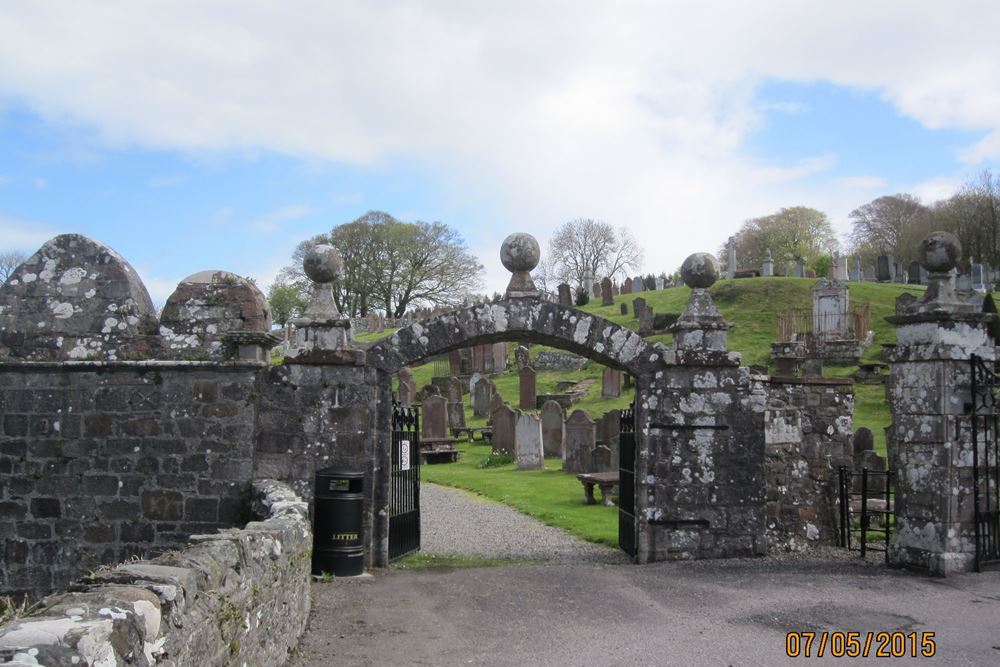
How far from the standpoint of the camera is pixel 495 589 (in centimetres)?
810

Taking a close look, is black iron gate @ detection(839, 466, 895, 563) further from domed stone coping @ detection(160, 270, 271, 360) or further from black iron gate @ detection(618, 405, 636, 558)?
domed stone coping @ detection(160, 270, 271, 360)

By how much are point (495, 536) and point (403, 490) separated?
2366mm

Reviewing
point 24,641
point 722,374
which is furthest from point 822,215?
point 24,641

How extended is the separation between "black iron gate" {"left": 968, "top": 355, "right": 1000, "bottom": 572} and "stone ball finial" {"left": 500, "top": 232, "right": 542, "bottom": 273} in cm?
474

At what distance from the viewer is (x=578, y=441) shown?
17.5 m

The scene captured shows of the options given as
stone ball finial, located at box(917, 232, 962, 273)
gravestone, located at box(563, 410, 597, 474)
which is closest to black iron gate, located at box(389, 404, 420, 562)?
stone ball finial, located at box(917, 232, 962, 273)

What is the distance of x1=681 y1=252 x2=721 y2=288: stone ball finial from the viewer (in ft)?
31.1

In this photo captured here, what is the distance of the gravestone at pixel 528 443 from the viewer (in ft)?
60.2

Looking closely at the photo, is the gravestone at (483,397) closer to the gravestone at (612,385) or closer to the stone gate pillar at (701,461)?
the gravestone at (612,385)

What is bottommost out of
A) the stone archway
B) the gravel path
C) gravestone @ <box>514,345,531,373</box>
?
the gravel path

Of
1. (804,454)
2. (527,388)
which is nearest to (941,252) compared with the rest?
(804,454)

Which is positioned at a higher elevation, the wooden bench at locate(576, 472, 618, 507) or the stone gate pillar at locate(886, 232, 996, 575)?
the stone gate pillar at locate(886, 232, 996, 575)

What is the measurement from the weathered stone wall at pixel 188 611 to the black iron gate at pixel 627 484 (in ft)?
14.7

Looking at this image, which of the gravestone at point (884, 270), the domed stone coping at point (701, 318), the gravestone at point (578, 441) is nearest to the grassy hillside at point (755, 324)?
the gravestone at point (884, 270)
